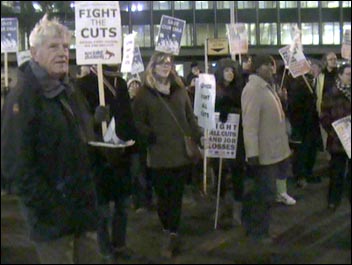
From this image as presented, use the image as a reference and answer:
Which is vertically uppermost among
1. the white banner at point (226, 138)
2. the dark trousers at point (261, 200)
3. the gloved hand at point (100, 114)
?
the gloved hand at point (100, 114)

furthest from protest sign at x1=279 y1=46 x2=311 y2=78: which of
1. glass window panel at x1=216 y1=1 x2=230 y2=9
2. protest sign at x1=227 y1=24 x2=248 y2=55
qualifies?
glass window panel at x1=216 y1=1 x2=230 y2=9

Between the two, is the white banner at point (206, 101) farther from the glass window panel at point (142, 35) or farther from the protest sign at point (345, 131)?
the protest sign at point (345, 131)

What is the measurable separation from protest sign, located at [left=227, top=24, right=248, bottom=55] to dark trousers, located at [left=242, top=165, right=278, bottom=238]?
45.7 inches

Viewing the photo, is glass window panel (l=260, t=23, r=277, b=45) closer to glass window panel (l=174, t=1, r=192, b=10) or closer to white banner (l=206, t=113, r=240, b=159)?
glass window panel (l=174, t=1, r=192, b=10)

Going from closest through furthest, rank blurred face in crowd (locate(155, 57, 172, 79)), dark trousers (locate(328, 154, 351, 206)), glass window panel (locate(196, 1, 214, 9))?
glass window panel (locate(196, 1, 214, 9)), blurred face in crowd (locate(155, 57, 172, 79)), dark trousers (locate(328, 154, 351, 206))

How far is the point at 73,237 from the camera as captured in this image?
4.17 metres

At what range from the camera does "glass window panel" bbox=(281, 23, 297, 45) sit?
6.16 meters

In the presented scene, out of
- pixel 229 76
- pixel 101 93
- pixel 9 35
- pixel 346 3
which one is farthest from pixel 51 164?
pixel 229 76

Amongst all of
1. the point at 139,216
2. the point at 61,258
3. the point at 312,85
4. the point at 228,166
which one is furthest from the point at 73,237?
the point at 312,85

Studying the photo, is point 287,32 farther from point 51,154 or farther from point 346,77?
point 51,154

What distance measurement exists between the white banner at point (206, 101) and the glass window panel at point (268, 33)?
0.69 meters

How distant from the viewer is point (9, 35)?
4969 mm

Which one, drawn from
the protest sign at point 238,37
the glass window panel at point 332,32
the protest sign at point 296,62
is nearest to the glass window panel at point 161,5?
the protest sign at point 238,37

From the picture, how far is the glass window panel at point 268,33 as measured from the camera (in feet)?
20.0
